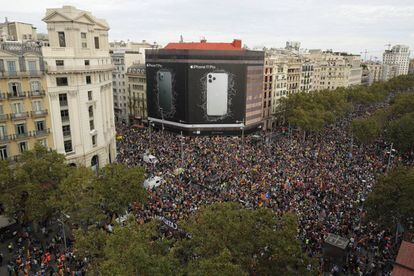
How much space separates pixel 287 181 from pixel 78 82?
33011 millimetres

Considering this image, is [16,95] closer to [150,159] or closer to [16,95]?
[16,95]

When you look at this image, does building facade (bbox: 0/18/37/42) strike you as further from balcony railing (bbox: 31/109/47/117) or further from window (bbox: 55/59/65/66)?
balcony railing (bbox: 31/109/47/117)

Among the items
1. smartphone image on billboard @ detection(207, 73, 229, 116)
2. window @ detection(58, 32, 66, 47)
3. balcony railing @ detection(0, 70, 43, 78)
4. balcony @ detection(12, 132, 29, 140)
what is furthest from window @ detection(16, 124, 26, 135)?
smartphone image on billboard @ detection(207, 73, 229, 116)

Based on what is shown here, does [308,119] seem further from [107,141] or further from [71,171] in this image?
[71,171]

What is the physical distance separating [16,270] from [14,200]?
6.27 meters

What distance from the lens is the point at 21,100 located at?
4209 centimetres

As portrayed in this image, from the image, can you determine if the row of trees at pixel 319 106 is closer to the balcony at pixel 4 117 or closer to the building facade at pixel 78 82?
the building facade at pixel 78 82

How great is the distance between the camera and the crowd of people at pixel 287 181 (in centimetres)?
3284

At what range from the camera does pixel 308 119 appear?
7300 cm

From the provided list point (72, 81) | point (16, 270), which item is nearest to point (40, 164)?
point (16, 270)

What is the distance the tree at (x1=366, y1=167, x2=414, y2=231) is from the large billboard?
1951 inches

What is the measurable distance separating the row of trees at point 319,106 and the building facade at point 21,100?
5201 cm

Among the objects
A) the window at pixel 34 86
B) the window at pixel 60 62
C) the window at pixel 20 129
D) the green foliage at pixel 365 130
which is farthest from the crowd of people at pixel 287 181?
the window at pixel 60 62

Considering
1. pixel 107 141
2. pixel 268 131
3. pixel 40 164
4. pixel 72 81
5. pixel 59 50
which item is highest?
pixel 59 50
